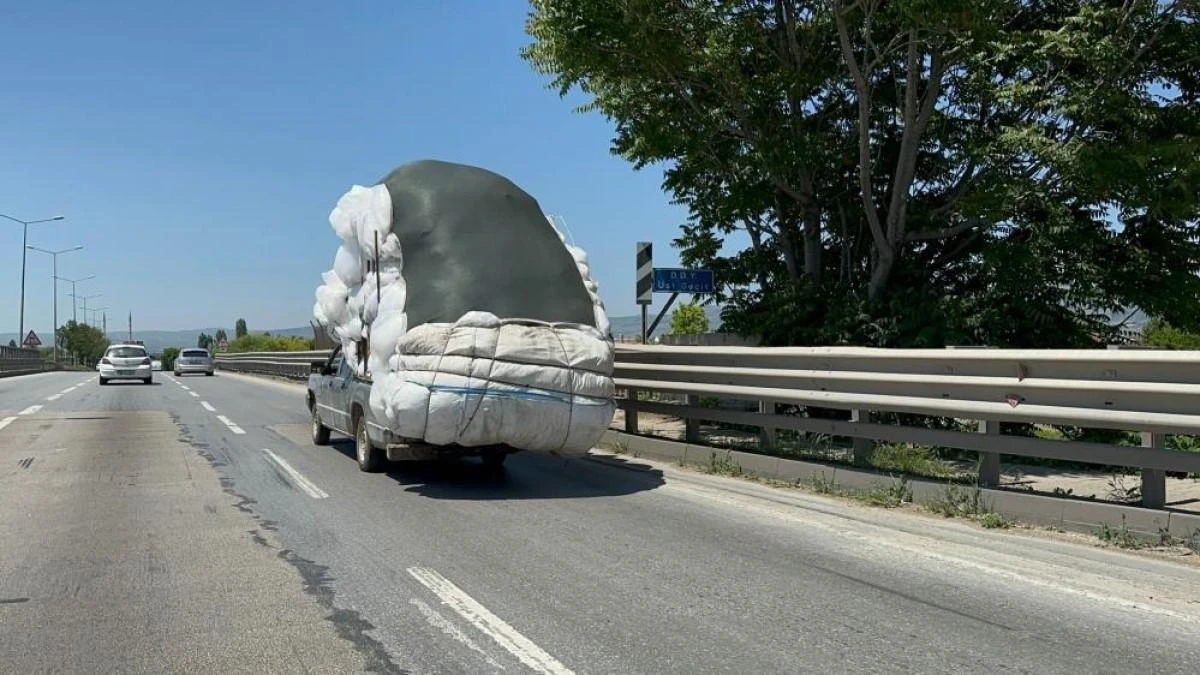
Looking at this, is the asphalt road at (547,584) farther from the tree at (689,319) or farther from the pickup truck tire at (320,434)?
the tree at (689,319)

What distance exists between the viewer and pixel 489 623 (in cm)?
489

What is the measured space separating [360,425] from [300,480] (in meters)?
0.89

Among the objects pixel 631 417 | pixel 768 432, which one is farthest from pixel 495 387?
pixel 631 417

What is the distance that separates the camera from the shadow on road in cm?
881

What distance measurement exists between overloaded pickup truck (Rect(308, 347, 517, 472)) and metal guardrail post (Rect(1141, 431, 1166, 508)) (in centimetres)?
517

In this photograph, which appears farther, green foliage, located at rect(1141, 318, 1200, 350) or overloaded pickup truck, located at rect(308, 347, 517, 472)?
green foliage, located at rect(1141, 318, 1200, 350)

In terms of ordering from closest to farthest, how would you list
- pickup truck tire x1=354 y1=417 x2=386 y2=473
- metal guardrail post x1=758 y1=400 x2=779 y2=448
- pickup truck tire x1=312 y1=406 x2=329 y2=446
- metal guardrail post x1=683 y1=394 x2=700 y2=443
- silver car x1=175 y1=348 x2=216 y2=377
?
metal guardrail post x1=758 y1=400 x2=779 y2=448
pickup truck tire x1=354 y1=417 x2=386 y2=473
metal guardrail post x1=683 y1=394 x2=700 y2=443
pickup truck tire x1=312 y1=406 x2=329 y2=446
silver car x1=175 y1=348 x2=216 y2=377

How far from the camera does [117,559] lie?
6359 millimetres

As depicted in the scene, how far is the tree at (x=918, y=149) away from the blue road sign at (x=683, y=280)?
76 cm

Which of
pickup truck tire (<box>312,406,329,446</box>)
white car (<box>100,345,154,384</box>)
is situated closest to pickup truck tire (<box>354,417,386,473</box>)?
pickup truck tire (<box>312,406,329,446</box>)

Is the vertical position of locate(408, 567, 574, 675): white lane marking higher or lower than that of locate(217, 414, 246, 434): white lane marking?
lower

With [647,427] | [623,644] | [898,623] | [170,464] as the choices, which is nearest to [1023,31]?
[647,427]

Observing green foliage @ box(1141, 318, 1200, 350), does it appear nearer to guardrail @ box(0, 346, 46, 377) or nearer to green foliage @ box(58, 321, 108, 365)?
guardrail @ box(0, 346, 46, 377)

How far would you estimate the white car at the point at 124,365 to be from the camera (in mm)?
34625
